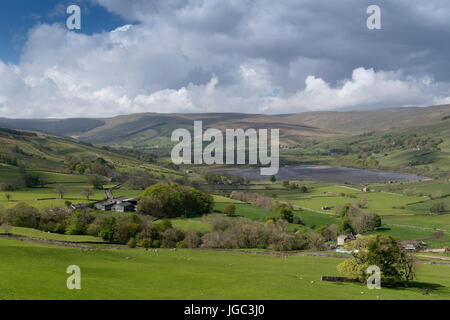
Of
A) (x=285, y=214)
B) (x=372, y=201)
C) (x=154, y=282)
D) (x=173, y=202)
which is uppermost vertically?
(x=173, y=202)

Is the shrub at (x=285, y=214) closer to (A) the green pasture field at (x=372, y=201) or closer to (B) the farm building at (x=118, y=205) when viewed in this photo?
(A) the green pasture field at (x=372, y=201)

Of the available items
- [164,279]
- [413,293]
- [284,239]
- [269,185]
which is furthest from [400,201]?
[164,279]

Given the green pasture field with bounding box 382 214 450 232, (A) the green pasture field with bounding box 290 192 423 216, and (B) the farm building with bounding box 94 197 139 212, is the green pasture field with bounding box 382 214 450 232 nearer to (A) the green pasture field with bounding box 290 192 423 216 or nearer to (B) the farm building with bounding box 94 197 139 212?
(A) the green pasture field with bounding box 290 192 423 216

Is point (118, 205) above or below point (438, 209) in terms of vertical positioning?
above

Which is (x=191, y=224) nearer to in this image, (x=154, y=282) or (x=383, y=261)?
(x=383, y=261)

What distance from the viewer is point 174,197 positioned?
349 feet

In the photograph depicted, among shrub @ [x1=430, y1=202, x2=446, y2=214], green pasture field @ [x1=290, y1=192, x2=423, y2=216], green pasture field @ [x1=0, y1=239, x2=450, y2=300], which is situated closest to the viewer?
green pasture field @ [x1=0, y1=239, x2=450, y2=300]

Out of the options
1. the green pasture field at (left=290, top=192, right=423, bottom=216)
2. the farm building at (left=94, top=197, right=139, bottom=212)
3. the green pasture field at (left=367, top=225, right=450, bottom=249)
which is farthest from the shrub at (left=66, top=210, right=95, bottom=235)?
the green pasture field at (left=290, top=192, right=423, bottom=216)

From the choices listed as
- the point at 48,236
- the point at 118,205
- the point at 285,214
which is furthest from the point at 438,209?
the point at 48,236

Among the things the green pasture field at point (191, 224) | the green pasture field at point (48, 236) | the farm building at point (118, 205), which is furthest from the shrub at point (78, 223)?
the farm building at point (118, 205)

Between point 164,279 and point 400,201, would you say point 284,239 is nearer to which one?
point 164,279
